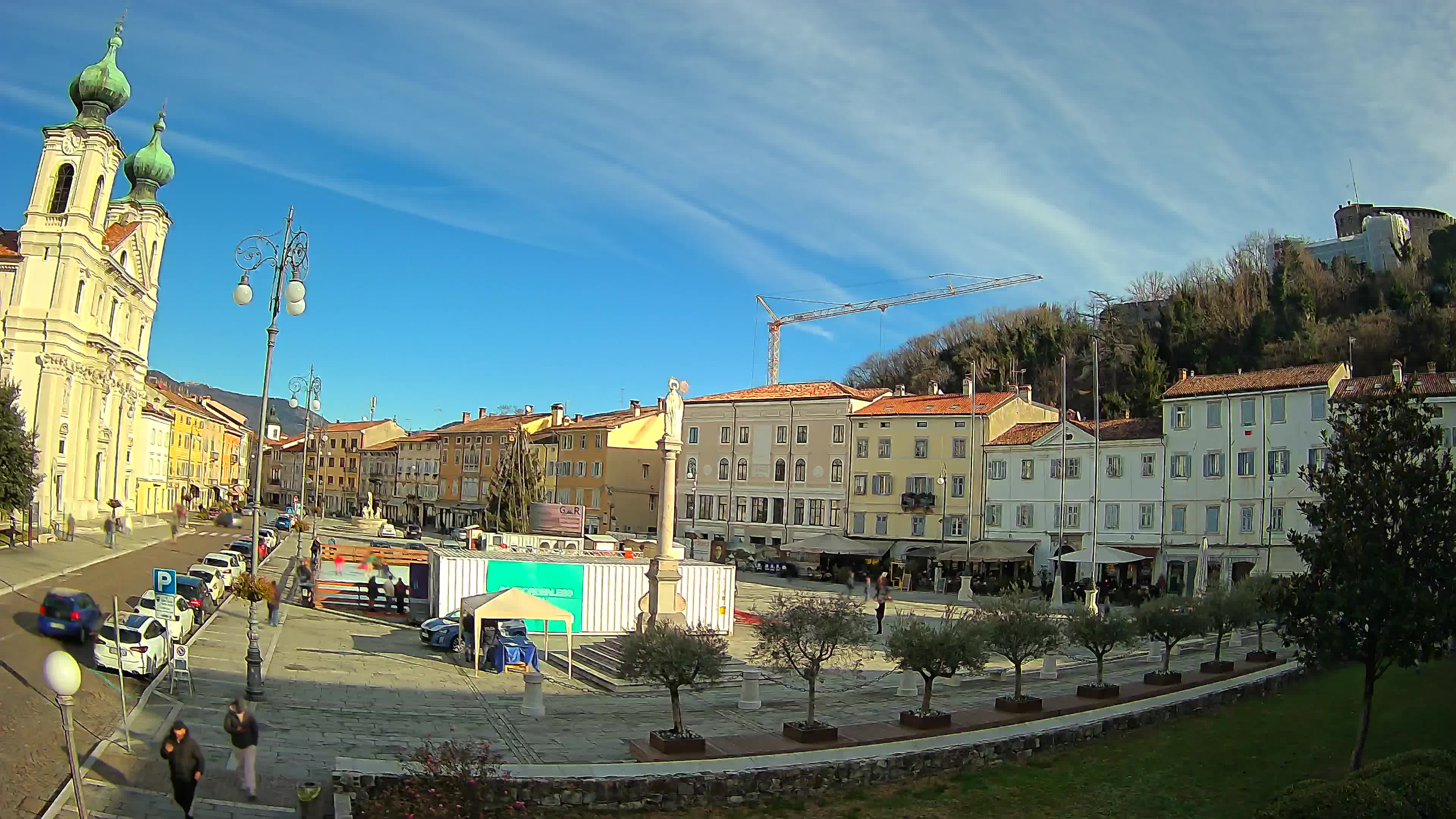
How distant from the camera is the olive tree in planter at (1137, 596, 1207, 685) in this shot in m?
23.3

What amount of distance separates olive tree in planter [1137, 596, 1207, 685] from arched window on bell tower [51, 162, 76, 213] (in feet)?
195

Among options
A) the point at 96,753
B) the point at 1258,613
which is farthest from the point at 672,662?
the point at 1258,613

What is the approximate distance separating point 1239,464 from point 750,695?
37405mm

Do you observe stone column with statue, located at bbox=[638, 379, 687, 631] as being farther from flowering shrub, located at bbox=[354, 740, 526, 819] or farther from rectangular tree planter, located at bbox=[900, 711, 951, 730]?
flowering shrub, located at bbox=[354, 740, 526, 819]

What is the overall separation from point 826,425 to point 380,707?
49.7 metres

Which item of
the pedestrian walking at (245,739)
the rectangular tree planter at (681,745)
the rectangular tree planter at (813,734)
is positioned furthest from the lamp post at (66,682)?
the rectangular tree planter at (813,734)

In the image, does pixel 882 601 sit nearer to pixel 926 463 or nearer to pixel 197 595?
pixel 197 595

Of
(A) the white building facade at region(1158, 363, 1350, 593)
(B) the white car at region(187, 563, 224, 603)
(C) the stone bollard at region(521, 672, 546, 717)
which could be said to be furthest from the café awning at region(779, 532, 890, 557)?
(C) the stone bollard at region(521, 672, 546, 717)

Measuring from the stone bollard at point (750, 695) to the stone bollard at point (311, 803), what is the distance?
11.2 m

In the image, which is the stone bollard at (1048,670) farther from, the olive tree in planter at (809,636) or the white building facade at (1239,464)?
the white building facade at (1239,464)

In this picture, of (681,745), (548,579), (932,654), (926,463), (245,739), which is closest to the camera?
(245,739)

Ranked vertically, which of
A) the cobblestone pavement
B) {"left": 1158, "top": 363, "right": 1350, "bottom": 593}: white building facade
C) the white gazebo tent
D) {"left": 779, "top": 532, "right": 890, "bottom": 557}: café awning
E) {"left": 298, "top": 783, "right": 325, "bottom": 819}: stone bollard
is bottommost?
the cobblestone pavement

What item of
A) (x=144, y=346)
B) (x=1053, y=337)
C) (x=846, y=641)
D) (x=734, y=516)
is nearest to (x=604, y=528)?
(x=734, y=516)

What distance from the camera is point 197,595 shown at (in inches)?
1224
